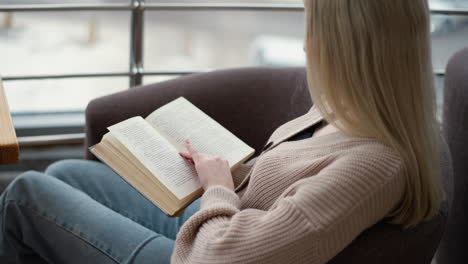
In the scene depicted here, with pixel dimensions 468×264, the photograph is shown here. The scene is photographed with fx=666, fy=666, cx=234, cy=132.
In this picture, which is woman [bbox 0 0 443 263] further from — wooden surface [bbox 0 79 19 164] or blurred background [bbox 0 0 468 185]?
blurred background [bbox 0 0 468 185]

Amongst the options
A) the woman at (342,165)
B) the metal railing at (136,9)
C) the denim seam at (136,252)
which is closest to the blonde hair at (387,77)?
the woman at (342,165)

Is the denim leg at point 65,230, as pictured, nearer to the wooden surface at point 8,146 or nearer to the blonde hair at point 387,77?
the wooden surface at point 8,146

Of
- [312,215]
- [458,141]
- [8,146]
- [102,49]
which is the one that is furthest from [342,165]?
[102,49]

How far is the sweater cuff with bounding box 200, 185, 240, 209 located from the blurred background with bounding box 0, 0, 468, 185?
1.25 m

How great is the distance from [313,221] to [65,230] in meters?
0.58

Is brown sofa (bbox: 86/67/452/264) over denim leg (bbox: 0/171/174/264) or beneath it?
over

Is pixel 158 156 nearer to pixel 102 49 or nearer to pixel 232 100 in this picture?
pixel 232 100

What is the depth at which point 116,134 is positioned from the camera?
55.0 inches

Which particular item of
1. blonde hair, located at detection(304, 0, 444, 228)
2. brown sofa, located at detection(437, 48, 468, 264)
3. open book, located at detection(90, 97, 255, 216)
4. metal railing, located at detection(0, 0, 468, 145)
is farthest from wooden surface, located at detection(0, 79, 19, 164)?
brown sofa, located at detection(437, 48, 468, 264)

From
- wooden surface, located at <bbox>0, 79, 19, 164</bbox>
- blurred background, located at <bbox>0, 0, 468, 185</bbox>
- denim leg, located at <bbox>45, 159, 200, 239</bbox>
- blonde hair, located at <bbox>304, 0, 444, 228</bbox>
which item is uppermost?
blonde hair, located at <bbox>304, 0, 444, 228</bbox>

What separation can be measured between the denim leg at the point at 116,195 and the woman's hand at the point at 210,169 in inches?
8.6

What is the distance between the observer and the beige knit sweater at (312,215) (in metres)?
1.10

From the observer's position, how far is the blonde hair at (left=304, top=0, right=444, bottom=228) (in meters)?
1.13

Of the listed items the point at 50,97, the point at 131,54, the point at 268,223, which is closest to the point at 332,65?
Answer: the point at 268,223
